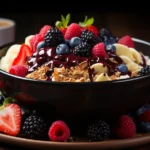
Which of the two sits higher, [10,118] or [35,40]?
[35,40]

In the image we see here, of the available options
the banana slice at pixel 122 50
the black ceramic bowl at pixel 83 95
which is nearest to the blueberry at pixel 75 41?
the banana slice at pixel 122 50

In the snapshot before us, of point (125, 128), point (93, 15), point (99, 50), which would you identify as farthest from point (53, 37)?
point (93, 15)

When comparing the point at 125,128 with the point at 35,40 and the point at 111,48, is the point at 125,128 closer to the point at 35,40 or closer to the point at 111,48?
the point at 111,48

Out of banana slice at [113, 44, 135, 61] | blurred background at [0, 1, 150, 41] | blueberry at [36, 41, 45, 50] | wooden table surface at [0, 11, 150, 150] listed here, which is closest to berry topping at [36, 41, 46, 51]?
blueberry at [36, 41, 45, 50]

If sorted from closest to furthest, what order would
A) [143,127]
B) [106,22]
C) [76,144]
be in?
[76,144], [143,127], [106,22]

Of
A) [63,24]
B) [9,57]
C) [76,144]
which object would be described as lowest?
[76,144]

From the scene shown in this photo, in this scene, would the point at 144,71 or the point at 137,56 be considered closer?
the point at 144,71
